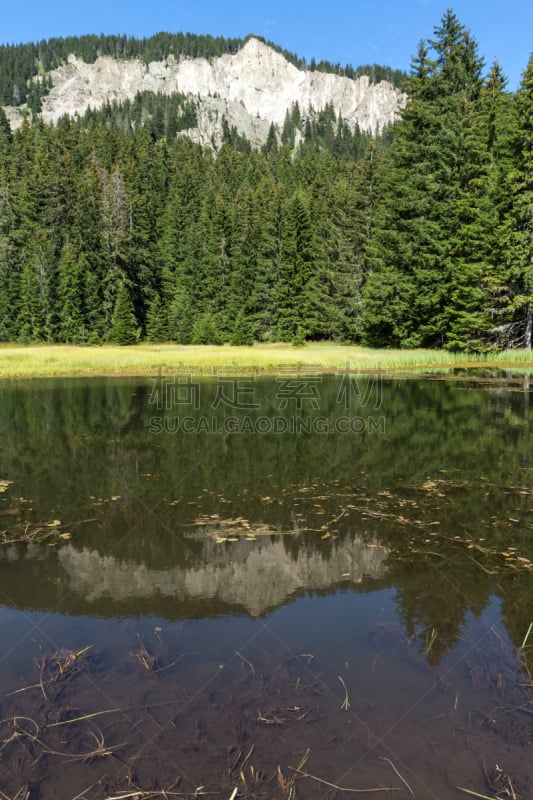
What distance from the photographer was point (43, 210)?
70.9m

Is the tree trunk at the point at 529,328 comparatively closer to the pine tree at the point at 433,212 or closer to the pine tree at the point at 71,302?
the pine tree at the point at 433,212

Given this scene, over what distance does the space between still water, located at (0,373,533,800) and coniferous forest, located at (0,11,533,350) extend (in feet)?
96.0

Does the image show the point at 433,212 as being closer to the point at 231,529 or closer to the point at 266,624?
the point at 231,529

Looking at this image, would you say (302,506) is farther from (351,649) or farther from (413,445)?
(413,445)

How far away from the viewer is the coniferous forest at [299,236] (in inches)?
1458

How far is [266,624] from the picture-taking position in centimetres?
498

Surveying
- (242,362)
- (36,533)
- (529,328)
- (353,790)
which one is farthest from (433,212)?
(353,790)

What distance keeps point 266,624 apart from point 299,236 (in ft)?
185

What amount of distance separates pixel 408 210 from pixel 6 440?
36.4m

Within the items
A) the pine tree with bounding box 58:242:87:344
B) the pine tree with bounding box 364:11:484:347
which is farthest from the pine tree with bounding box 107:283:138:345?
the pine tree with bounding box 364:11:484:347

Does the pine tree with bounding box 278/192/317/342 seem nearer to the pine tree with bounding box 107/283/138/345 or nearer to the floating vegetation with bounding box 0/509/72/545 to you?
the pine tree with bounding box 107/283/138/345

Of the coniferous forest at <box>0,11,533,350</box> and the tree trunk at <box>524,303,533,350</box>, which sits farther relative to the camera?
the coniferous forest at <box>0,11,533,350</box>

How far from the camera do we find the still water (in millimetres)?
3305

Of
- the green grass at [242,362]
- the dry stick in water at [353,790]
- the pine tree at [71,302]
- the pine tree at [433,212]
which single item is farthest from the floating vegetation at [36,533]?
the pine tree at [71,302]
